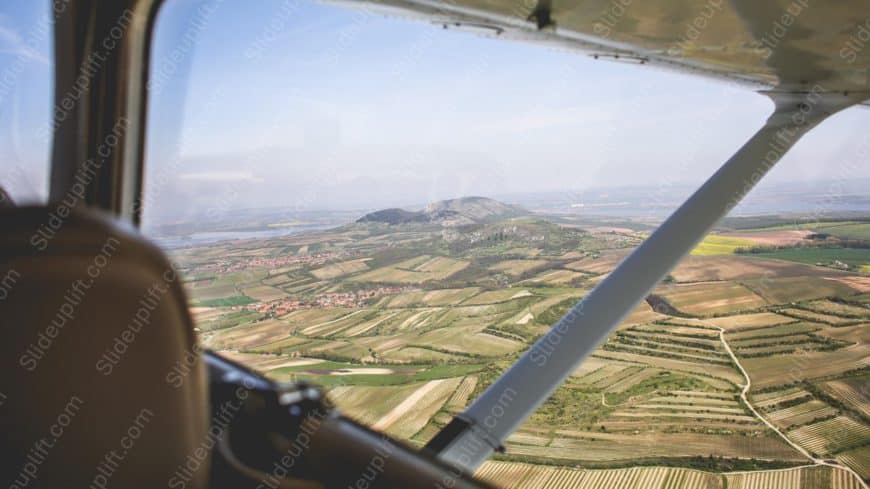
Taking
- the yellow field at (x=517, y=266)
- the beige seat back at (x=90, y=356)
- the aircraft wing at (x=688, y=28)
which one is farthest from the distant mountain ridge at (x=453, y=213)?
the beige seat back at (x=90, y=356)

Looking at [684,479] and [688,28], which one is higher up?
[688,28]

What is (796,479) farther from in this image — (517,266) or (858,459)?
(517,266)

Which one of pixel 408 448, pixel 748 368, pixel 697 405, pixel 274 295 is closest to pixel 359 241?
pixel 274 295

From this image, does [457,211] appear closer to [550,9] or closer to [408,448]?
[550,9]

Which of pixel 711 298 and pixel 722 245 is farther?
pixel 711 298

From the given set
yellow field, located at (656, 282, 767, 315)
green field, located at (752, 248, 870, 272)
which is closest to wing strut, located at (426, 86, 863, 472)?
yellow field, located at (656, 282, 767, 315)

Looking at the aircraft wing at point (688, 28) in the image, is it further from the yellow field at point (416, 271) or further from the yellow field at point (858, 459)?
the yellow field at point (858, 459)

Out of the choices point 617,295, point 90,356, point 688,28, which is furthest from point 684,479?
point 90,356
